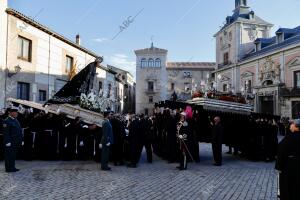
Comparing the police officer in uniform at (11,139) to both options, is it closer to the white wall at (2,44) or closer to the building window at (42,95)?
the white wall at (2,44)

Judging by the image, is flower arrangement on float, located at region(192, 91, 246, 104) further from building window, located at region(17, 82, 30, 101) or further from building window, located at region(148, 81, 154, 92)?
building window, located at region(148, 81, 154, 92)

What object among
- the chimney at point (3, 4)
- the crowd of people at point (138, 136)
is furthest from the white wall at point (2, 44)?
the crowd of people at point (138, 136)

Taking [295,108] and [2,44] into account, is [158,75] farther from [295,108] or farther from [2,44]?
[2,44]

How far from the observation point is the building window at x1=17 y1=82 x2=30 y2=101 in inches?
773

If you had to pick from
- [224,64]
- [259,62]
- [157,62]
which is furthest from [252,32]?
[157,62]

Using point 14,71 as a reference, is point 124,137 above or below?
below

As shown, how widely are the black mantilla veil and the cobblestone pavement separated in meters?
2.68

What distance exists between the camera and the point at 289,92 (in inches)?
1289

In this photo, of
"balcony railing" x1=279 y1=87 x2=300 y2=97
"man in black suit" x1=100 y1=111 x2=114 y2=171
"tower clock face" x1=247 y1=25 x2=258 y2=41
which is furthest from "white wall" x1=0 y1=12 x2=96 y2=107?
"tower clock face" x1=247 y1=25 x2=258 y2=41

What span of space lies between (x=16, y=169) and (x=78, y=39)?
23.6m

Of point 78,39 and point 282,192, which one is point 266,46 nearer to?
point 78,39

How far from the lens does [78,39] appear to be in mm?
31656

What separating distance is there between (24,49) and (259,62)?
2828cm

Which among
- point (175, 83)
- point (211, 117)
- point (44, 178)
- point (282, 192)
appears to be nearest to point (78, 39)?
point (211, 117)
